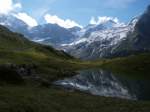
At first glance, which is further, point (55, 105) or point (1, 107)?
point (55, 105)

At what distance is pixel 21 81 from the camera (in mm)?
69500

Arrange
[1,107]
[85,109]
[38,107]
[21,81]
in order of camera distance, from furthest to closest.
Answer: [21,81] → [85,109] → [38,107] → [1,107]

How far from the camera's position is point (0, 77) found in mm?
63625

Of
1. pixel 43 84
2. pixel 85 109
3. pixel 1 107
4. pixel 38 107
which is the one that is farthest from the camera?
pixel 43 84

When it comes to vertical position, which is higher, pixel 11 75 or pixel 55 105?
pixel 11 75

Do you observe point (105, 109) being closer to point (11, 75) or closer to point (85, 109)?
point (85, 109)

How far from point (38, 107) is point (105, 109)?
404 inches

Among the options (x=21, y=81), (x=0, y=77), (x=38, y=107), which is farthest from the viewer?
(x=21, y=81)

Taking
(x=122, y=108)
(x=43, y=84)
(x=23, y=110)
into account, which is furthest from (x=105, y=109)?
(x=43, y=84)

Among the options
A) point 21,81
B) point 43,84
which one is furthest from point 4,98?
point 43,84

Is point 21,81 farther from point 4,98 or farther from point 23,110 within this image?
point 23,110

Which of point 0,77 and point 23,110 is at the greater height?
point 0,77

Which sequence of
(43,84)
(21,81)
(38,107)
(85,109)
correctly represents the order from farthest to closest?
(43,84) → (21,81) → (85,109) → (38,107)

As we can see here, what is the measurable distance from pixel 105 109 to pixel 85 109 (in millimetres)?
2881
